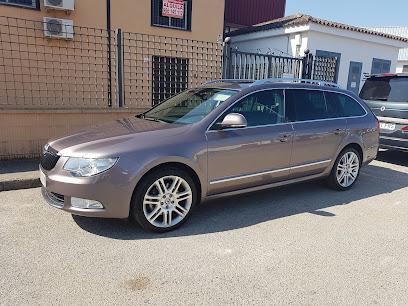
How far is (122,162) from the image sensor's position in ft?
10.1

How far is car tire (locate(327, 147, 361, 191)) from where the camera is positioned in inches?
191

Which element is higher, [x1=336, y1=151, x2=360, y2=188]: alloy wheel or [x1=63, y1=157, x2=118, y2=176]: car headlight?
[x1=63, y1=157, x2=118, y2=176]: car headlight

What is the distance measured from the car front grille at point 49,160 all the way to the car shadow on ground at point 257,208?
678mm

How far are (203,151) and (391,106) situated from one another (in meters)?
5.00

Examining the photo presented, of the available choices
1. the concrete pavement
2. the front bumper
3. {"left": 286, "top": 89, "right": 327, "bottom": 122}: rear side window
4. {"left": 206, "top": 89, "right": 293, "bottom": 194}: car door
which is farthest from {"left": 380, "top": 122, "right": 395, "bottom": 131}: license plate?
the concrete pavement

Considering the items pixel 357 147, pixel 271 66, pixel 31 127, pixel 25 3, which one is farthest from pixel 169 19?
pixel 357 147

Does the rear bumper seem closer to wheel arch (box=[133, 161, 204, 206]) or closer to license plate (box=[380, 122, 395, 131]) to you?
license plate (box=[380, 122, 395, 131])

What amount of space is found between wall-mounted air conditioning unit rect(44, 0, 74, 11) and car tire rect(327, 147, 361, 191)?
7574 mm

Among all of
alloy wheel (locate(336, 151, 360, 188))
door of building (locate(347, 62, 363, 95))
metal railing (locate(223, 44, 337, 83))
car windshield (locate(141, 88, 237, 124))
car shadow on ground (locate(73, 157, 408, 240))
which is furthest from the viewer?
door of building (locate(347, 62, 363, 95))

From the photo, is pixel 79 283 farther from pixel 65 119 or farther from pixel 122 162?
pixel 65 119

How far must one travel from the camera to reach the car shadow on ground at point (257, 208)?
3449 mm

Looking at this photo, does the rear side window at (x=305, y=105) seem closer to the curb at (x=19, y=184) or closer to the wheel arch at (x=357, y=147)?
the wheel arch at (x=357, y=147)

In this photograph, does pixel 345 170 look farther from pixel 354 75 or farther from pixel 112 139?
pixel 354 75

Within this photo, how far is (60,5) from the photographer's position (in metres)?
8.27
